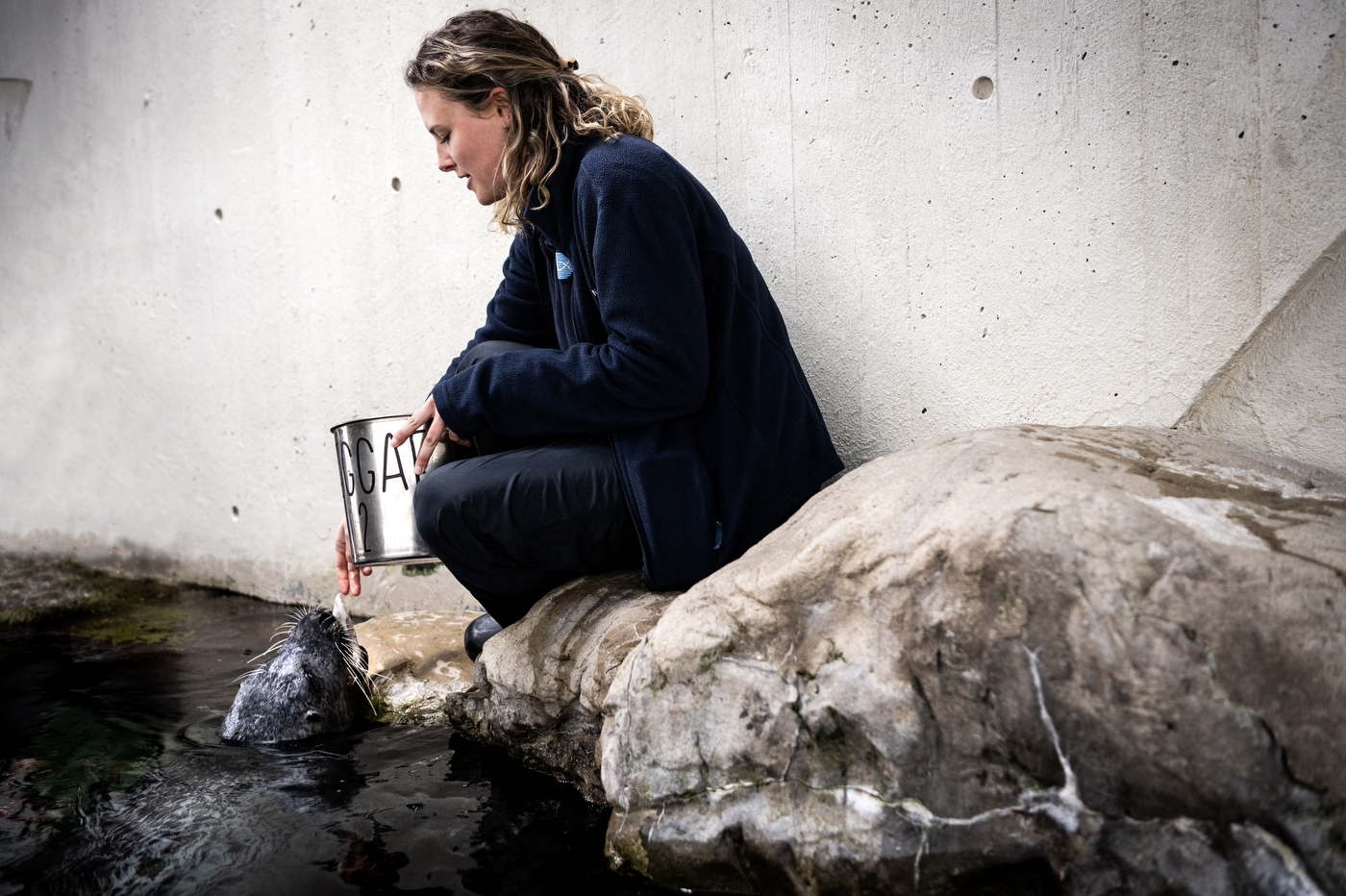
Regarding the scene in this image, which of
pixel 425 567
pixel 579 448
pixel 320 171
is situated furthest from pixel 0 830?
pixel 320 171

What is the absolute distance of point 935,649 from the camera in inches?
58.8

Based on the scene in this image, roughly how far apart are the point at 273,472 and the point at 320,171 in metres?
1.39

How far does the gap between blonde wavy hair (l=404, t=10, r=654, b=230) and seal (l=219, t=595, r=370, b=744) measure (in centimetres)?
130

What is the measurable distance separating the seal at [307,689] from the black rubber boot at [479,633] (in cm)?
32

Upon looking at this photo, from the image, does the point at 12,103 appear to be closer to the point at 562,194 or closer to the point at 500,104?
the point at 500,104

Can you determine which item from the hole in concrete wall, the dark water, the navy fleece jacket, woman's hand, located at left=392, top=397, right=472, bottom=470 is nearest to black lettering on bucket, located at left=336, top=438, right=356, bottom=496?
woman's hand, located at left=392, top=397, right=472, bottom=470

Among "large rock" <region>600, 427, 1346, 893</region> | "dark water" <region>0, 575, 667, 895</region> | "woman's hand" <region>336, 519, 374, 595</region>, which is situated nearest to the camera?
"large rock" <region>600, 427, 1346, 893</region>

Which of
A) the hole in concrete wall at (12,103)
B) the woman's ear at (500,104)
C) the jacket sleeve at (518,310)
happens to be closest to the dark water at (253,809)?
the jacket sleeve at (518,310)

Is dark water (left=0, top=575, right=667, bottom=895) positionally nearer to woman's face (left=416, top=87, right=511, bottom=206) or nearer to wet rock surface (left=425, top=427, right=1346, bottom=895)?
wet rock surface (left=425, top=427, right=1346, bottom=895)

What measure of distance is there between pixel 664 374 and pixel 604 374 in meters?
0.14

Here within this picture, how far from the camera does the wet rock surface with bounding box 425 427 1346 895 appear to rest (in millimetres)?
1270

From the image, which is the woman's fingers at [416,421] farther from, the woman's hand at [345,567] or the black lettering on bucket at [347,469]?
the woman's hand at [345,567]

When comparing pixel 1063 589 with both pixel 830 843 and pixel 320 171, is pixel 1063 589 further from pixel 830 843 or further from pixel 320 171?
pixel 320 171

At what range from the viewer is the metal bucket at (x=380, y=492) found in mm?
2475
